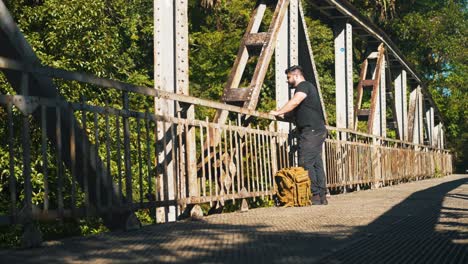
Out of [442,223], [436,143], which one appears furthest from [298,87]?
[436,143]

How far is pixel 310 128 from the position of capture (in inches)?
417

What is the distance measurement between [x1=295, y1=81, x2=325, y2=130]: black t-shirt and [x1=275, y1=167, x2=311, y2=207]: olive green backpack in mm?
677

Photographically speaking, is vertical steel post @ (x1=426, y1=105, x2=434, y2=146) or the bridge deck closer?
the bridge deck

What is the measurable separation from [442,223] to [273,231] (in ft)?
4.65

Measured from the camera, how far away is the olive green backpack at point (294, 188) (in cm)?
982

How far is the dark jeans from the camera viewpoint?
1045 centimetres

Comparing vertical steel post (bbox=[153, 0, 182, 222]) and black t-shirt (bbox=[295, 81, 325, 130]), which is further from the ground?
vertical steel post (bbox=[153, 0, 182, 222])

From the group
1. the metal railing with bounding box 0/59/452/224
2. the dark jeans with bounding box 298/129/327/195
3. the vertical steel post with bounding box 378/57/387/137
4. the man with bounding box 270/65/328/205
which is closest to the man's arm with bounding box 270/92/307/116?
the man with bounding box 270/65/328/205

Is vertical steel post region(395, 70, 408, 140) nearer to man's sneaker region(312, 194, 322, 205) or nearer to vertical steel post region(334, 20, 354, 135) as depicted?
vertical steel post region(334, 20, 354, 135)

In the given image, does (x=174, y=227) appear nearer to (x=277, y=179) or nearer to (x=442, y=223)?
(x=442, y=223)

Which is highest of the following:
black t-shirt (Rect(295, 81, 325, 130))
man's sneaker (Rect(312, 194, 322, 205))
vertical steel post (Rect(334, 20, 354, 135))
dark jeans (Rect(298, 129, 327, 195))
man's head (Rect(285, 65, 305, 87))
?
vertical steel post (Rect(334, 20, 354, 135))

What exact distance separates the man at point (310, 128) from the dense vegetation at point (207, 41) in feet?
5.96

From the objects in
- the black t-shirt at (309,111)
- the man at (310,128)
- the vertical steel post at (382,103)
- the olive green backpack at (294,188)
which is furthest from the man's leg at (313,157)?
the vertical steel post at (382,103)

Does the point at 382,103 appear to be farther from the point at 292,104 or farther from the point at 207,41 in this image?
the point at 292,104
